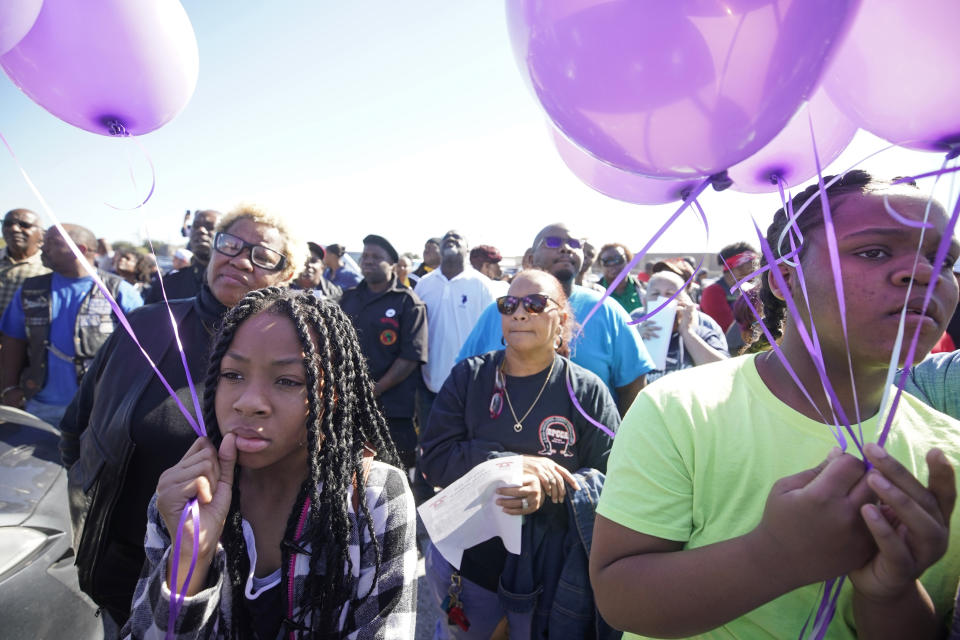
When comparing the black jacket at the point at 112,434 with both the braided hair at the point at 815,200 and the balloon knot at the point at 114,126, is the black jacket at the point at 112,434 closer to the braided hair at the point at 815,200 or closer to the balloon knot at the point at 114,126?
the balloon knot at the point at 114,126

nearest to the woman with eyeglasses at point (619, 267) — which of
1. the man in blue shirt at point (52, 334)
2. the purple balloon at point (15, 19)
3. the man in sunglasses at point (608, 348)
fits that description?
the man in sunglasses at point (608, 348)

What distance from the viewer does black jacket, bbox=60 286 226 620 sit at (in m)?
1.68

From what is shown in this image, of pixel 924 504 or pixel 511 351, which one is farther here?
pixel 511 351

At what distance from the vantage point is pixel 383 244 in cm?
458

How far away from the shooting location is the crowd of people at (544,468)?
92cm

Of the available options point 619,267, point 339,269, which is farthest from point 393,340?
point 339,269

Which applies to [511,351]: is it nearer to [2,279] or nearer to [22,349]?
[22,349]

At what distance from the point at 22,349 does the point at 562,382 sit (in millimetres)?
3692

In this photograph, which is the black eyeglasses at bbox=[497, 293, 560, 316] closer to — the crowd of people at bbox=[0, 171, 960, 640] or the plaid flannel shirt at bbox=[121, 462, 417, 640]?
the crowd of people at bbox=[0, 171, 960, 640]

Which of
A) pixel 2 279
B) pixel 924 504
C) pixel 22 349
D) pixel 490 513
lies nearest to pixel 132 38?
pixel 490 513

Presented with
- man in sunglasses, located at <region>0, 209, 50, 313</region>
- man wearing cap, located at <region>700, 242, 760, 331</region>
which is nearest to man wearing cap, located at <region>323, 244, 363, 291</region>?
man in sunglasses, located at <region>0, 209, 50, 313</region>

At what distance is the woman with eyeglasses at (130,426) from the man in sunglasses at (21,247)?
2.82 meters

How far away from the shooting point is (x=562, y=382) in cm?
226

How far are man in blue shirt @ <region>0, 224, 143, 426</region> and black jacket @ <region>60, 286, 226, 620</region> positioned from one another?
171cm
